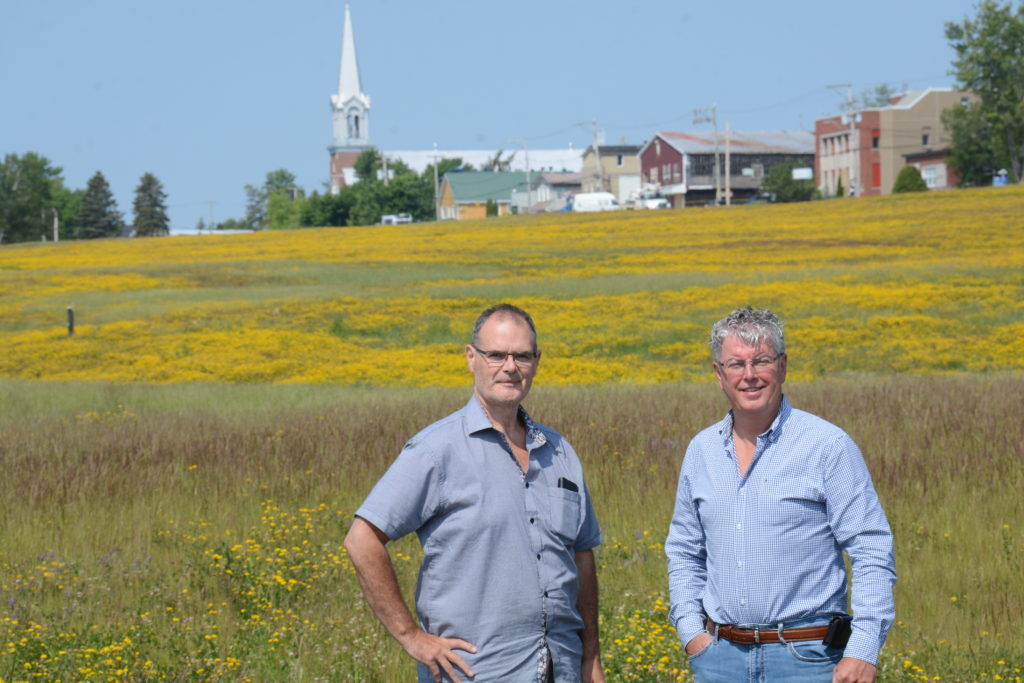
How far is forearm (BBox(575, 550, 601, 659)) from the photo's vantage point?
14.3 feet

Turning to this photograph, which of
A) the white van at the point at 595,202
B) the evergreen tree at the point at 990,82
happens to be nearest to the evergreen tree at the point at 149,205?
the white van at the point at 595,202

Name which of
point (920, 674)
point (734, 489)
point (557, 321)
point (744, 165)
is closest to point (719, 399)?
point (920, 674)

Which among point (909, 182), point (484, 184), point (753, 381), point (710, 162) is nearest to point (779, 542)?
point (753, 381)

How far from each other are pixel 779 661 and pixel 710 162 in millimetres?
110860

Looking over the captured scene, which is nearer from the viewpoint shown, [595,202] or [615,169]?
[595,202]

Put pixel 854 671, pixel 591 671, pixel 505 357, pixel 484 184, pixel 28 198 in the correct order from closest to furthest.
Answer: pixel 854 671 → pixel 505 357 → pixel 591 671 → pixel 28 198 → pixel 484 184

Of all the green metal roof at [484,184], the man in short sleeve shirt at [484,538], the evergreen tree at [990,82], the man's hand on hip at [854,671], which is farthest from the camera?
the green metal roof at [484,184]

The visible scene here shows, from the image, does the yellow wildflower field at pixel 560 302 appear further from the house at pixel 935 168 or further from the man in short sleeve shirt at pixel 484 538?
the house at pixel 935 168

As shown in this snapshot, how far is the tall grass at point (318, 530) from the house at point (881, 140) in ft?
284

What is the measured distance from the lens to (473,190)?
147 metres

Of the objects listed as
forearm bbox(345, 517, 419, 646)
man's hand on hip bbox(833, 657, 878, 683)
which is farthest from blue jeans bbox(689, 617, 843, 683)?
forearm bbox(345, 517, 419, 646)

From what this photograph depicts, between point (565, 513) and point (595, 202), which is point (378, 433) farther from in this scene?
point (595, 202)

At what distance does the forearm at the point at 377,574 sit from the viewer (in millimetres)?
4047

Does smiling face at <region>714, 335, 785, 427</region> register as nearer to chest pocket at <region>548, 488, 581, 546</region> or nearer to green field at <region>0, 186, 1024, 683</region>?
chest pocket at <region>548, 488, 581, 546</region>
